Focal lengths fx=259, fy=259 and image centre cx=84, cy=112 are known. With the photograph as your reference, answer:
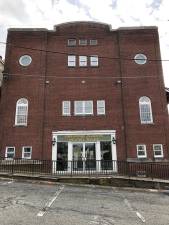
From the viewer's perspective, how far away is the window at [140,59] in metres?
24.3

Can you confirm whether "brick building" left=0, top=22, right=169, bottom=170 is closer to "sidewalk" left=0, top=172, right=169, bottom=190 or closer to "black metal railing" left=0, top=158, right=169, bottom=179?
"black metal railing" left=0, top=158, right=169, bottom=179

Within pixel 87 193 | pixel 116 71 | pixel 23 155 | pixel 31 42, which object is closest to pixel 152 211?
pixel 87 193

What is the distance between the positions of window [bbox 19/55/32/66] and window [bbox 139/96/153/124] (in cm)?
1098

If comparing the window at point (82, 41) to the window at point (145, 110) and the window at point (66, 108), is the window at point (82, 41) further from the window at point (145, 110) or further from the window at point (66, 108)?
the window at point (145, 110)

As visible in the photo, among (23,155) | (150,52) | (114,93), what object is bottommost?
(23,155)

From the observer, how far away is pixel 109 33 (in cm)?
2512

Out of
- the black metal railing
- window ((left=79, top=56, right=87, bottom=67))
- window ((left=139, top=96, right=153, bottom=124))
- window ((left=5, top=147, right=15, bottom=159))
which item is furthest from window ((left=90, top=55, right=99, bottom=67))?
window ((left=5, top=147, right=15, bottom=159))

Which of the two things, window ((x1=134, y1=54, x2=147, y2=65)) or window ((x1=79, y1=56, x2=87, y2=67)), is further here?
window ((x1=79, y1=56, x2=87, y2=67))

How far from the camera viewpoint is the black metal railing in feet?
66.6

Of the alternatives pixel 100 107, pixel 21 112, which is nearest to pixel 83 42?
pixel 100 107

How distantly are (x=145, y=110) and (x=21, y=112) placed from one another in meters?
11.1

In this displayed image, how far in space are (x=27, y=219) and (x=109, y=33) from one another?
68.2 ft

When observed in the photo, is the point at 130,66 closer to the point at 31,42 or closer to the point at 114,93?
the point at 114,93

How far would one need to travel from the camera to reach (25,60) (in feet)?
80.6
